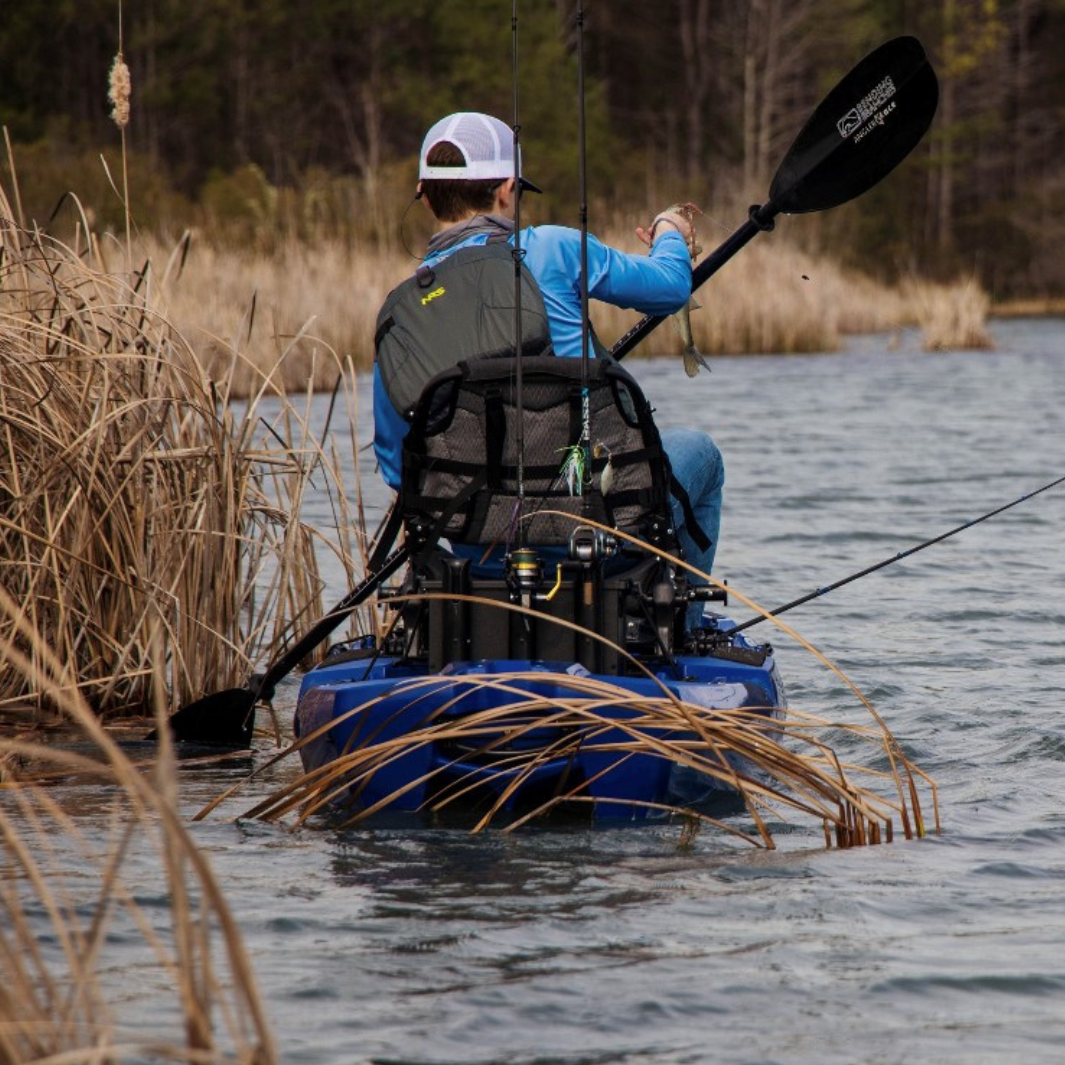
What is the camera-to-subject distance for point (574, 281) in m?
5.04

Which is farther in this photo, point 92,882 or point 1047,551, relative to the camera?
point 1047,551

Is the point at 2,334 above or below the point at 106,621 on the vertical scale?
above

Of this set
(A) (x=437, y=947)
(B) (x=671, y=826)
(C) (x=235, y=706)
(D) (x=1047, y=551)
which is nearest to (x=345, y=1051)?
(A) (x=437, y=947)

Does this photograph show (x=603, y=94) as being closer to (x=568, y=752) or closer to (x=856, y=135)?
(x=856, y=135)

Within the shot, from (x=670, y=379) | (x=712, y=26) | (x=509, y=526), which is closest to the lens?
(x=509, y=526)

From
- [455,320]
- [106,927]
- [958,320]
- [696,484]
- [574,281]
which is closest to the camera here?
[106,927]

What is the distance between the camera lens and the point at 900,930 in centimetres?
416

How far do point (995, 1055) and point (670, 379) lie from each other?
17337 mm

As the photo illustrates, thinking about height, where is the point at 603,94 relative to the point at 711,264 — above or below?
above

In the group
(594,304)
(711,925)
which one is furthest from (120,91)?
(594,304)

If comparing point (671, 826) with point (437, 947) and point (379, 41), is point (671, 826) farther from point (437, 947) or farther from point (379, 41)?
point (379, 41)

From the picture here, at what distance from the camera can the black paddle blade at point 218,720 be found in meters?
5.94

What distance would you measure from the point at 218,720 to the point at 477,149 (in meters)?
1.86

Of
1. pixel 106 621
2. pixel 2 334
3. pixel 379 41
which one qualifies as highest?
pixel 379 41
